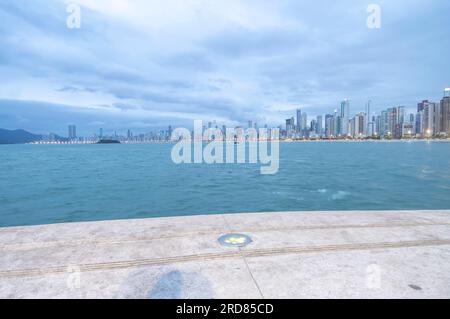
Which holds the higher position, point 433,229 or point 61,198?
point 433,229

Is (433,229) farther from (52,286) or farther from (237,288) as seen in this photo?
(52,286)

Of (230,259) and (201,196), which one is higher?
(230,259)

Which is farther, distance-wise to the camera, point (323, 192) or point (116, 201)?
point (323, 192)

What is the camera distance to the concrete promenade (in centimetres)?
321

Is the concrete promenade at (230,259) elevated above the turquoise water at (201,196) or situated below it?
above

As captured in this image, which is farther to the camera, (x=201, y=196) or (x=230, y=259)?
(x=201, y=196)

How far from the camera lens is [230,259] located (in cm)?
400

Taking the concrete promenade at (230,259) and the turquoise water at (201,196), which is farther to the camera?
the turquoise water at (201,196)

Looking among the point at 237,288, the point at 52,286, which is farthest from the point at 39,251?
the point at 237,288

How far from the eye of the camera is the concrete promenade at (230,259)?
126 inches

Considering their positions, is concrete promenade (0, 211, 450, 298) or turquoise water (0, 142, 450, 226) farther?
turquoise water (0, 142, 450, 226)

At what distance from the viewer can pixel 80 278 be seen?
11.4ft

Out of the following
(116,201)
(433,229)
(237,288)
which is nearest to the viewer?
(237,288)
